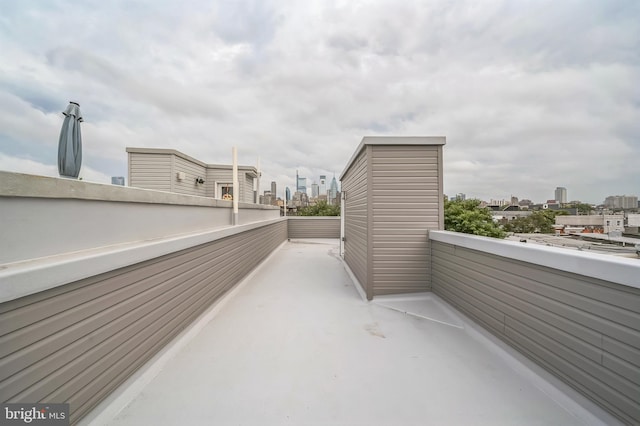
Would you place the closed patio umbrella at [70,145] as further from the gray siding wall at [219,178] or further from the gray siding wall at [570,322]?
the gray siding wall at [219,178]

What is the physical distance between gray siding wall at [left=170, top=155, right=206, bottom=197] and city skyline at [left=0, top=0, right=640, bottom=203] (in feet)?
1.78

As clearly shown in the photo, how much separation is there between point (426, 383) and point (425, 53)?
8461 mm

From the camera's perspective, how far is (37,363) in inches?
50.1

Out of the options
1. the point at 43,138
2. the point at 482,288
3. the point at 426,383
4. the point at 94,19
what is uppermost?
the point at 94,19

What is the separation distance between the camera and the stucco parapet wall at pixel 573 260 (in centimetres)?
141

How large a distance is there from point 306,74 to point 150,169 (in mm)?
6312

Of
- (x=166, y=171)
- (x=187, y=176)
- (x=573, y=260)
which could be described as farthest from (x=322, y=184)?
(x=573, y=260)

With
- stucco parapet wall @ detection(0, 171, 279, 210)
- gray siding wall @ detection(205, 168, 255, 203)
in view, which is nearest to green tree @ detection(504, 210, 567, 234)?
gray siding wall @ detection(205, 168, 255, 203)

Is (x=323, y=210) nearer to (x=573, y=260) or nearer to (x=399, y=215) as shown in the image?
(x=399, y=215)

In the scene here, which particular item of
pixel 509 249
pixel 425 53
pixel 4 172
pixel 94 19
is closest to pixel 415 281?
pixel 509 249

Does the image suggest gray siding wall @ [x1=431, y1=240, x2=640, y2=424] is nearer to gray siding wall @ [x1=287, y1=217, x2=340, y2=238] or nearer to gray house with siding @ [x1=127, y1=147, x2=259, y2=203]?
gray house with siding @ [x1=127, y1=147, x2=259, y2=203]

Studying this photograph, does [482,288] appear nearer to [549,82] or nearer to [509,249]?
[509,249]

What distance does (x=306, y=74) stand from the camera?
8.54 meters

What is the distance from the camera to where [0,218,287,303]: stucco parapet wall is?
114cm
